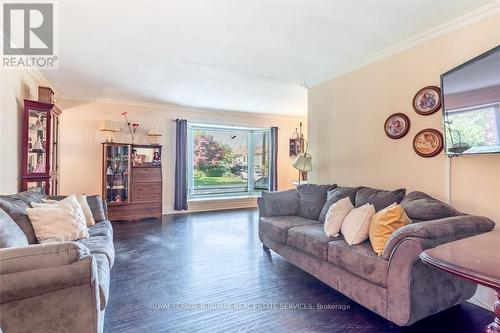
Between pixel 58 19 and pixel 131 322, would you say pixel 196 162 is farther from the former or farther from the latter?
pixel 131 322

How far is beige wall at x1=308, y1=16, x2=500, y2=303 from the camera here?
7.68 feet

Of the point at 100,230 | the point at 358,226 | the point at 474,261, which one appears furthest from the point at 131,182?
the point at 474,261

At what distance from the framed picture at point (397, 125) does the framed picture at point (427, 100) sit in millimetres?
160

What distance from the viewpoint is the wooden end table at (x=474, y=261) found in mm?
1054

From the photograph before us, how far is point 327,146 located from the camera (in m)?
4.04

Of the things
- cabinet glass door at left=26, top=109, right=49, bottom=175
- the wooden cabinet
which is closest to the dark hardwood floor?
cabinet glass door at left=26, top=109, right=49, bottom=175

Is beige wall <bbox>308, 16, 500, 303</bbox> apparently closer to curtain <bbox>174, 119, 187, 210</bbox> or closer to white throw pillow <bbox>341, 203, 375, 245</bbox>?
white throw pillow <bbox>341, 203, 375, 245</bbox>

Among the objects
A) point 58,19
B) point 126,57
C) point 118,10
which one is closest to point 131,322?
point 118,10

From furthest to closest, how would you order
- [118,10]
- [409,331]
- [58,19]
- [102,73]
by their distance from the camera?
[102,73] → [58,19] → [118,10] → [409,331]

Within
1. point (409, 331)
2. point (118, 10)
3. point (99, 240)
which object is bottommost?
point (409, 331)

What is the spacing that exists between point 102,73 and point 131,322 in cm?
334

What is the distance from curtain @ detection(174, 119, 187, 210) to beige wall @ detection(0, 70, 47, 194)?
2.84m

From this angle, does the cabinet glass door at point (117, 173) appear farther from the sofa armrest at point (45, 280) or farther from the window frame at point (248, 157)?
the sofa armrest at point (45, 280)

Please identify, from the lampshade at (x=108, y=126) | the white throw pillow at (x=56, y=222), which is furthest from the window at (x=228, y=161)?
the white throw pillow at (x=56, y=222)
